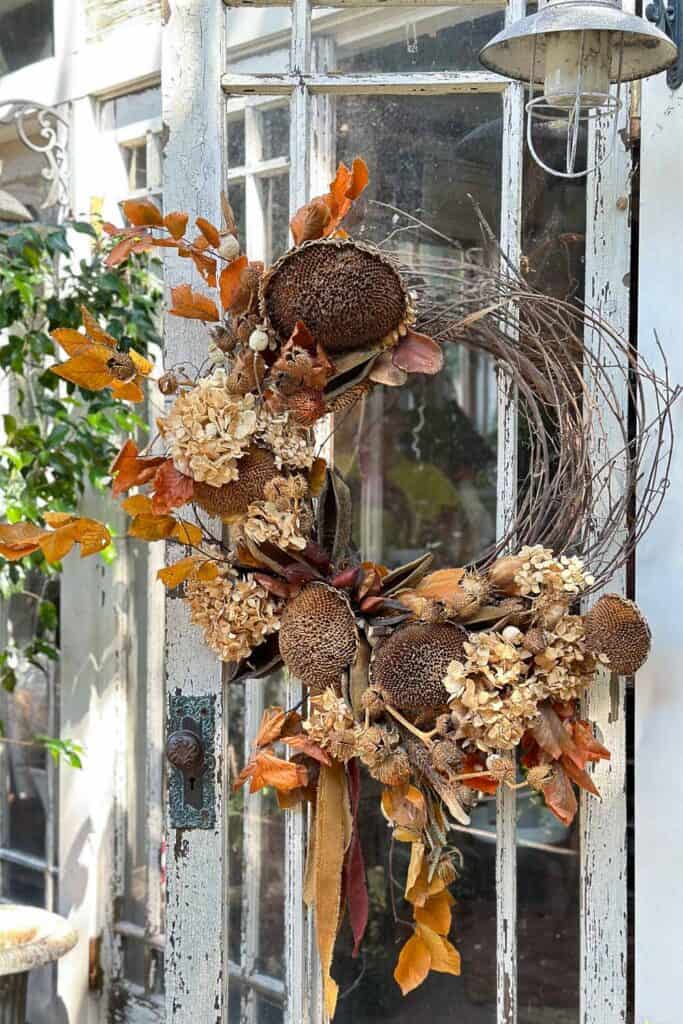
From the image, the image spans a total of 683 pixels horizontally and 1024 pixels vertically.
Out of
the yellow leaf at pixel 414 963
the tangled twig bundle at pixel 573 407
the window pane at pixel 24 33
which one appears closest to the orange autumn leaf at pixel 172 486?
the tangled twig bundle at pixel 573 407

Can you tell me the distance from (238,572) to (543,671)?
368mm

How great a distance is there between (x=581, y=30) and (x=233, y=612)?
0.72 metres

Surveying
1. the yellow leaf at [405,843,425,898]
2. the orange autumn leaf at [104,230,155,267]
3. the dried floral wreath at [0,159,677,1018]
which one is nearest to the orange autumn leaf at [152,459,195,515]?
the dried floral wreath at [0,159,677,1018]

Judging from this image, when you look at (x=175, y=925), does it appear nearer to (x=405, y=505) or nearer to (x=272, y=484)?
(x=272, y=484)

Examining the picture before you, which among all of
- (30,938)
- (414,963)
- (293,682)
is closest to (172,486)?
(293,682)

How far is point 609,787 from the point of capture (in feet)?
4.79

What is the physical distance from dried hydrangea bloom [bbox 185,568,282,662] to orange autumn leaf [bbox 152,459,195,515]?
0.12 meters

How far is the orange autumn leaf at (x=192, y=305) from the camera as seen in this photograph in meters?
1.36

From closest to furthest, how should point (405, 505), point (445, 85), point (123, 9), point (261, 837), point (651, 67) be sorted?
point (651, 67) → point (445, 85) → point (261, 837) → point (123, 9) → point (405, 505)

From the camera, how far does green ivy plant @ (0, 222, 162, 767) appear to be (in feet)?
7.04

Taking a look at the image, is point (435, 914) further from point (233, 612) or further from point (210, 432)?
point (210, 432)

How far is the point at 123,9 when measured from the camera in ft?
7.61

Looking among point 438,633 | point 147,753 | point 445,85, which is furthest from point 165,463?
point 147,753

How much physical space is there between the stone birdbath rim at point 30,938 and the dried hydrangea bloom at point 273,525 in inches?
45.7
